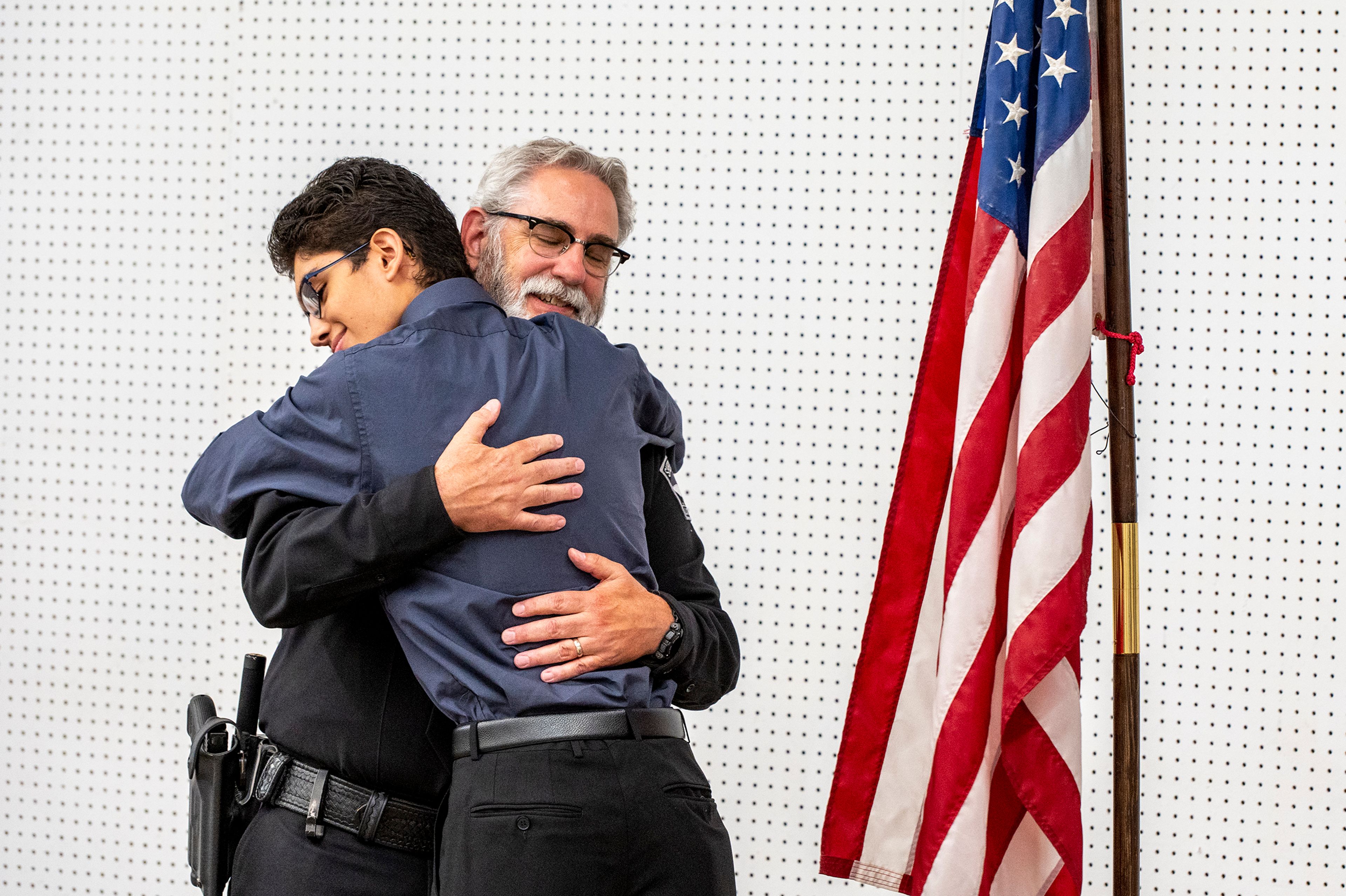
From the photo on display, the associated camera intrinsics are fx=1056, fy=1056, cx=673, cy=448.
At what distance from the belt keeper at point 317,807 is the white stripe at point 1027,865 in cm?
110

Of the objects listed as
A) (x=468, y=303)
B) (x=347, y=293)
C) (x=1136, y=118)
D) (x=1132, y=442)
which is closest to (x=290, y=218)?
(x=347, y=293)

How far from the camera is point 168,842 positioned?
2.91 m

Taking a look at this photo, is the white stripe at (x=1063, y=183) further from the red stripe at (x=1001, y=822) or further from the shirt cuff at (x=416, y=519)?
the shirt cuff at (x=416, y=519)

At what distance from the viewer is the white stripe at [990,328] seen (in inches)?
70.3

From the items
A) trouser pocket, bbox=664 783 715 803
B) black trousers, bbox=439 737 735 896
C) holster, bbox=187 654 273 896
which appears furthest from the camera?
holster, bbox=187 654 273 896

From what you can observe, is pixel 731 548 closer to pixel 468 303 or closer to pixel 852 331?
pixel 852 331

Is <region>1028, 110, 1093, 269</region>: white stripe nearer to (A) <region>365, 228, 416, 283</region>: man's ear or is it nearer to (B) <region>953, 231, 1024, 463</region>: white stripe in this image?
(B) <region>953, 231, 1024, 463</region>: white stripe

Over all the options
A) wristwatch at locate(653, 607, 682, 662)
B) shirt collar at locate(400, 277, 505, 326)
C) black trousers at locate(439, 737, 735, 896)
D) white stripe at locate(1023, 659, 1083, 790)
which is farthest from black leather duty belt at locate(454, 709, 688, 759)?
white stripe at locate(1023, 659, 1083, 790)

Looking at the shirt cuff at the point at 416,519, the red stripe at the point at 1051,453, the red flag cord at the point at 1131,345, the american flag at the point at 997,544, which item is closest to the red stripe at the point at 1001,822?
the american flag at the point at 997,544

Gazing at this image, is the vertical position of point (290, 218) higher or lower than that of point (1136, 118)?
lower

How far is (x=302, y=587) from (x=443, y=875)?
415mm

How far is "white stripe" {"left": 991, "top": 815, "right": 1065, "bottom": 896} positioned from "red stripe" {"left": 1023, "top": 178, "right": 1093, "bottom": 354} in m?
0.82

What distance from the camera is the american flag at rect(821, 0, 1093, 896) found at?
1719 mm

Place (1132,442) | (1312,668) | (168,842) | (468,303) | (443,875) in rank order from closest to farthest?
(443,875), (468,303), (1132,442), (1312,668), (168,842)
